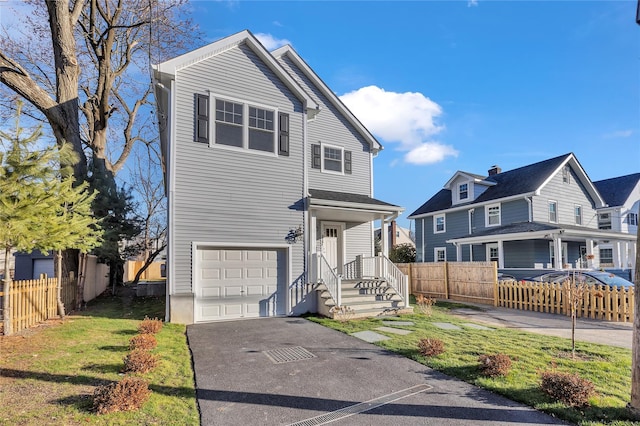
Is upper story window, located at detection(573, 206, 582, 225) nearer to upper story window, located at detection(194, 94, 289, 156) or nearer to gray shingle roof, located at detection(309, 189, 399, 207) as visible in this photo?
gray shingle roof, located at detection(309, 189, 399, 207)

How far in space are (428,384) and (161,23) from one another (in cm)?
1916

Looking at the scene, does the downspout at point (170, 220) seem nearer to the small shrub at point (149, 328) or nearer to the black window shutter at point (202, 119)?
the black window shutter at point (202, 119)

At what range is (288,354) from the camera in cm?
648

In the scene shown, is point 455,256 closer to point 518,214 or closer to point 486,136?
point 518,214

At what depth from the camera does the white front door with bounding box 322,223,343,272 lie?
13.5m

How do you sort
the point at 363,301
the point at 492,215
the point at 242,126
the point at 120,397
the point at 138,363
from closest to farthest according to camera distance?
the point at 120,397 < the point at 138,363 < the point at 242,126 < the point at 363,301 < the point at 492,215

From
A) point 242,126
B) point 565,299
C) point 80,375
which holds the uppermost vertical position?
point 242,126

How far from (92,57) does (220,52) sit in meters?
11.8

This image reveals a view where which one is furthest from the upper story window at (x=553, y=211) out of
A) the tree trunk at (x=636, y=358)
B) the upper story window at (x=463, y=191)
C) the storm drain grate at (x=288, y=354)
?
the storm drain grate at (x=288, y=354)

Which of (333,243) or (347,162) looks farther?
(347,162)

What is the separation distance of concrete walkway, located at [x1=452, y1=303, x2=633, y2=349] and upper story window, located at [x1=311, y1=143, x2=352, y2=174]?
Result: 7.09 metres

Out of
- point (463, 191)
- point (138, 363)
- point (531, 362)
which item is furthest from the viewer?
point (463, 191)

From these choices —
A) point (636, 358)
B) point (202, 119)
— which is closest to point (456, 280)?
point (636, 358)

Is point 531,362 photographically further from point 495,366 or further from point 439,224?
point 439,224
